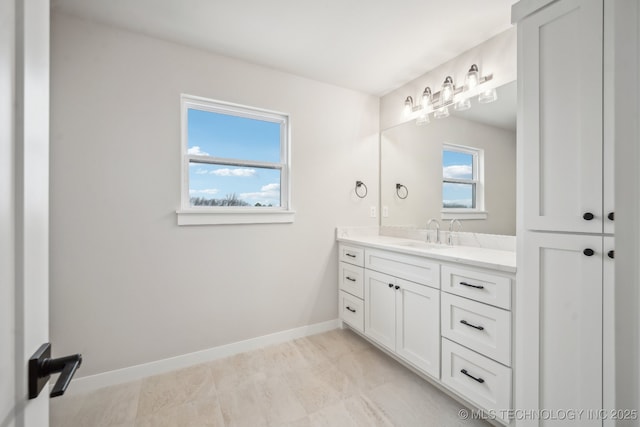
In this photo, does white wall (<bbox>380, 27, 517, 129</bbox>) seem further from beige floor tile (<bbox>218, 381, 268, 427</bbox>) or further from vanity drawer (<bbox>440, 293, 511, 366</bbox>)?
beige floor tile (<bbox>218, 381, 268, 427</bbox>)

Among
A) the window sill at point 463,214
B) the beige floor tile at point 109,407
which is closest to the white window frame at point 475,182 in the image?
the window sill at point 463,214

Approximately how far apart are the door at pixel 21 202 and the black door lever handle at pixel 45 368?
0.01m

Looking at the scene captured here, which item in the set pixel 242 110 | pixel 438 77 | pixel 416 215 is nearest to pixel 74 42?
pixel 242 110

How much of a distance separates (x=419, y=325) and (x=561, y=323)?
2.85 ft

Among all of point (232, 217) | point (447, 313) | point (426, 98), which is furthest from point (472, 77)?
point (232, 217)

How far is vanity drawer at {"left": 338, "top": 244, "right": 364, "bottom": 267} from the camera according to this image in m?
2.54

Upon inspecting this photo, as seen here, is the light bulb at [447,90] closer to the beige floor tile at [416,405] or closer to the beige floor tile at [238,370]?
the beige floor tile at [416,405]

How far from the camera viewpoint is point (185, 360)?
2.17 meters

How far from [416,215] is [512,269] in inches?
54.3

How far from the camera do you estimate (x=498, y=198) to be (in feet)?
6.75

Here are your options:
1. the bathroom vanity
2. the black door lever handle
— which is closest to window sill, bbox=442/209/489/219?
the bathroom vanity

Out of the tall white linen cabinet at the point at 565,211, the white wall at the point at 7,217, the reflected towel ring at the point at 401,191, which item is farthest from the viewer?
the reflected towel ring at the point at 401,191

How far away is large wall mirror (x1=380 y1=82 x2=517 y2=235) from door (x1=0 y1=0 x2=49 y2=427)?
2.23 meters

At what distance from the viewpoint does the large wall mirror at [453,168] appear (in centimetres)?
198
